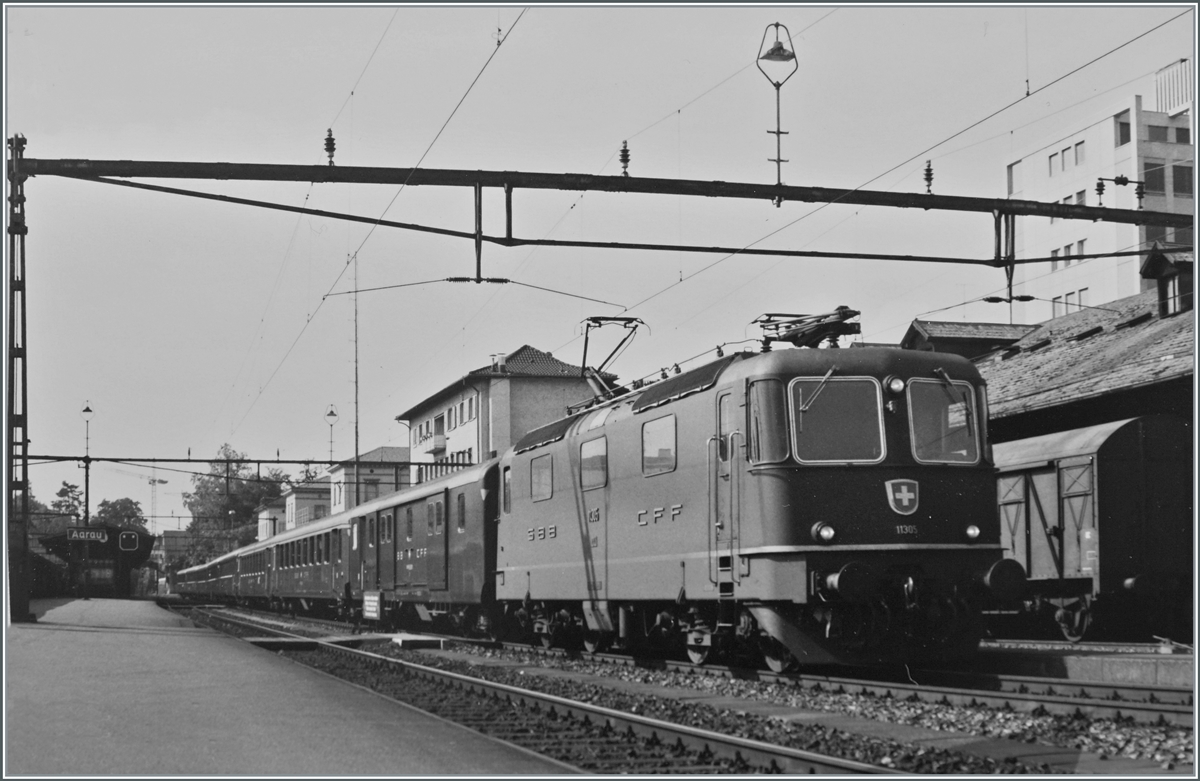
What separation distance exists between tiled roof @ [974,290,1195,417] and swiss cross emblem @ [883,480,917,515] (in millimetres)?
6792

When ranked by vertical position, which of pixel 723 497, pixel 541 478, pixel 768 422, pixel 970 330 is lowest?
pixel 723 497

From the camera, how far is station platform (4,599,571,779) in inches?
336

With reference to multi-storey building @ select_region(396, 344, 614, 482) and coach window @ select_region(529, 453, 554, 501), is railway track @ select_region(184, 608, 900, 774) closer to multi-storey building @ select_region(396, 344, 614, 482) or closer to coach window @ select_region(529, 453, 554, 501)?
coach window @ select_region(529, 453, 554, 501)

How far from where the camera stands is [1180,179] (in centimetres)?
6181

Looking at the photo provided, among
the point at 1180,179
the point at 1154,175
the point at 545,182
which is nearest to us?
the point at 545,182

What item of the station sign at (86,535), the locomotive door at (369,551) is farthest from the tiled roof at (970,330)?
the station sign at (86,535)

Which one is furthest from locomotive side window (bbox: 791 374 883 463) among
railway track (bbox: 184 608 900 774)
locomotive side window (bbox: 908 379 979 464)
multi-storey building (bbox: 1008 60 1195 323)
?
multi-storey building (bbox: 1008 60 1195 323)

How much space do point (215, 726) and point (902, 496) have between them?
669 centimetres

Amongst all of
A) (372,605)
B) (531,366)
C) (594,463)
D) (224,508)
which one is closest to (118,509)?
(224,508)

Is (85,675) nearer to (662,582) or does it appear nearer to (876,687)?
(662,582)

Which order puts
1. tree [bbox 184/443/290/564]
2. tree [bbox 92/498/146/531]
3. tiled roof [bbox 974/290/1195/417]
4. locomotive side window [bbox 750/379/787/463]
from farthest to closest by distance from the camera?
tree [bbox 92/498/146/531] → tree [bbox 184/443/290/564] → tiled roof [bbox 974/290/1195/417] → locomotive side window [bbox 750/379/787/463]

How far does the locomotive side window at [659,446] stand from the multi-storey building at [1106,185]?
45.5 m

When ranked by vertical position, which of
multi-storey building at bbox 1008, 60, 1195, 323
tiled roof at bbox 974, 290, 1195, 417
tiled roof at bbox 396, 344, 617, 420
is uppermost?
multi-storey building at bbox 1008, 60, 1195, 323

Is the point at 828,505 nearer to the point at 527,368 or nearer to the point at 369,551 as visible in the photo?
the point at 369,551
